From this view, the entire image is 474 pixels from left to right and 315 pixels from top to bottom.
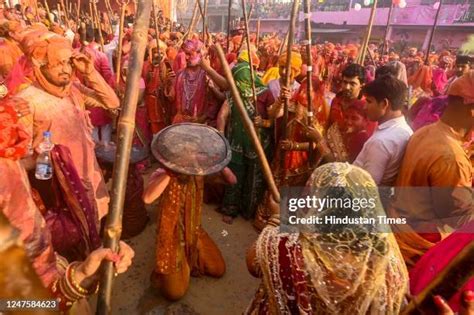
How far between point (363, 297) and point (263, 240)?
20.3 inches

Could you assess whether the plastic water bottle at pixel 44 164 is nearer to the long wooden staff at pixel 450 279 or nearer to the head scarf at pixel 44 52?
the head scarf at pixel 44 52

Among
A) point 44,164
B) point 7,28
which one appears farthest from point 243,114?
point 7,28

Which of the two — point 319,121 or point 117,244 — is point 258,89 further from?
point 117,244

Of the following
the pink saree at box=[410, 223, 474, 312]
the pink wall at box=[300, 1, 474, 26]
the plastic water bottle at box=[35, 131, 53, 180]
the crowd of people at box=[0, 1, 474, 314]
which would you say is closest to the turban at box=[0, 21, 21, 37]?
the crowd of people at box=[0, 1, 474, 314]

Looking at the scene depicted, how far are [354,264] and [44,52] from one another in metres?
2.38

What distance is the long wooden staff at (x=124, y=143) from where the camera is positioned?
3.89 feet

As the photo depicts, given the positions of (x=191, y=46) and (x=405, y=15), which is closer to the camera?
(x=191, y=46)

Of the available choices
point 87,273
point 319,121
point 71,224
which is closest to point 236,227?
point 319,121

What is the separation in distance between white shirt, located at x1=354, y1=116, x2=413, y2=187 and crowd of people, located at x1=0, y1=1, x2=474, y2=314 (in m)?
0.01

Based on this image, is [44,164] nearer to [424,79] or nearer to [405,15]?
[424,79]

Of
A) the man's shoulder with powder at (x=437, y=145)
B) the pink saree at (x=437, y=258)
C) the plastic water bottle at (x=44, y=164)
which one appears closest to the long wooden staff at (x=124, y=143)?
the plastic water bottle at (x=44, y=164)

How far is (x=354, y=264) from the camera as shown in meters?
1.39

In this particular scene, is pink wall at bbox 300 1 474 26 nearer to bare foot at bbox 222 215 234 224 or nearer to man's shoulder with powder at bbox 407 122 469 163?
bare foot at bbox 222 215 234 224

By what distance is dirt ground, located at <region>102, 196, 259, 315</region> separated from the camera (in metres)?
3.10
